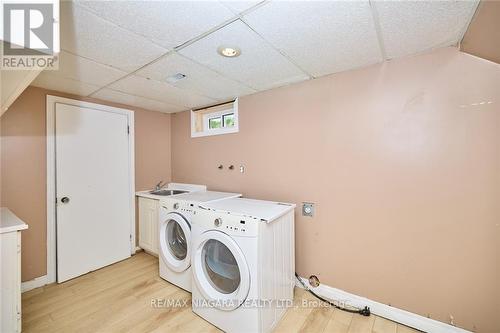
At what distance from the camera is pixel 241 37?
140cm

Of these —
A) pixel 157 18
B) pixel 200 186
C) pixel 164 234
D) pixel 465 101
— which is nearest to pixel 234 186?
pixel 200 186

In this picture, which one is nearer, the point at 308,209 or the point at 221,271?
the point at 221,271

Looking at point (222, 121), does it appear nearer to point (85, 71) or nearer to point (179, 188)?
point (179, 188)

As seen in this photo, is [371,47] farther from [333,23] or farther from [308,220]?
[308,220]

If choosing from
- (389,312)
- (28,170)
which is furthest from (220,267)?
(28,170)

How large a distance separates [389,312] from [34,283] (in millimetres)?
3390

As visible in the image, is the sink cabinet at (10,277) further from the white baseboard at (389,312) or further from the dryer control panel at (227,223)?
the white baseboard at (389,312)

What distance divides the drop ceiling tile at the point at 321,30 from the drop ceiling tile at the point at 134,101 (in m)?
1.96

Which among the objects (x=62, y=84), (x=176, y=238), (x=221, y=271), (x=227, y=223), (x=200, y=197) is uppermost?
(x=62, y=84)

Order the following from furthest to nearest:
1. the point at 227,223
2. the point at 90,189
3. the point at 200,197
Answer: the point at 90,189, the point at 200,197, the point at 227,223

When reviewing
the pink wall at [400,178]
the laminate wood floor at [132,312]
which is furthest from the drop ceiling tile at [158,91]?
the laminate wood floor at [132,312]

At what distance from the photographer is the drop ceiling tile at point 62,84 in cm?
201

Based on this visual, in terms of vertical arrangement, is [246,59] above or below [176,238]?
above

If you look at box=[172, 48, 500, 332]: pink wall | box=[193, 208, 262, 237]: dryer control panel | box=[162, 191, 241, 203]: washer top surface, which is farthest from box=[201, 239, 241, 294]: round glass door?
box=[172, 48, 500, 332]: pink wall
